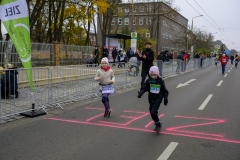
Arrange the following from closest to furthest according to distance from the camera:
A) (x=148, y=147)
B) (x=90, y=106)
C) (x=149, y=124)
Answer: (x=148, y=147), (x=149, y=124), (x=90, y=106)

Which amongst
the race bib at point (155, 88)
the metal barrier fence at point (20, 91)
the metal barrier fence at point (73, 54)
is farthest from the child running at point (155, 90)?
the metal barrier fence at point (73, 54)

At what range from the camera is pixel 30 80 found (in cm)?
651

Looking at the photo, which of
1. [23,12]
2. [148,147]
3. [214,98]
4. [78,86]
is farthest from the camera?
[214,98]

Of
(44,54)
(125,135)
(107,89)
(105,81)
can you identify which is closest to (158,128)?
(125,135)

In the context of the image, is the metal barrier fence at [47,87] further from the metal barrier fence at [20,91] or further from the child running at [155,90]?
the child running at [155,90]

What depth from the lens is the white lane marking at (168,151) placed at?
12.5 ft

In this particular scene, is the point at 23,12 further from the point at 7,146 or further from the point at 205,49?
the point at 205,49

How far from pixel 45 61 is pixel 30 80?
13.7m

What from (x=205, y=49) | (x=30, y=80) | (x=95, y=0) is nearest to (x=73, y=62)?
(x=95, y=0)

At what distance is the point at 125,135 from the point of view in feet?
16.1

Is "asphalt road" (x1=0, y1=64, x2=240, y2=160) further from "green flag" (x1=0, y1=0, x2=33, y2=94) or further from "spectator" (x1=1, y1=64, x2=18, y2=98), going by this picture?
"green flag" (x1=0, y1=0, x2=33, y2=94)

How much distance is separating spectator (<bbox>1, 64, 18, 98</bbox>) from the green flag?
38cm

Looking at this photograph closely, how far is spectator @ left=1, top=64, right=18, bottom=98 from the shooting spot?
6.03m

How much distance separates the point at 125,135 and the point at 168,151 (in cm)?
110
